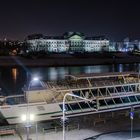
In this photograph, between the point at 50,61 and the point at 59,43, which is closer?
the point at 50,61

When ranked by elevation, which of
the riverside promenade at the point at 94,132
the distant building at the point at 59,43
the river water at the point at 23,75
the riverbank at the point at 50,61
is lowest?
the riverside promenade at the point at 94,132

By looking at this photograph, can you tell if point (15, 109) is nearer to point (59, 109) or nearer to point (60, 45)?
Result: point (59, 109)

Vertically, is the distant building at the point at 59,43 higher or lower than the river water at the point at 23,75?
higher

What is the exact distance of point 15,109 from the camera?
74.9 feet

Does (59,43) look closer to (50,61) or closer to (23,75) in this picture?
(50,61)

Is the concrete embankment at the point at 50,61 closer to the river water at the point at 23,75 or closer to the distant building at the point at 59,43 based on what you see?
the river water at the point at 23,75

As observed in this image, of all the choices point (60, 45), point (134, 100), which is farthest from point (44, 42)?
point (134, 100)

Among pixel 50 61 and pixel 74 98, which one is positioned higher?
pixel 50 61

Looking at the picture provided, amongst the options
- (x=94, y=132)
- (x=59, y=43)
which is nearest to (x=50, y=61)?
(x=59, y=43)

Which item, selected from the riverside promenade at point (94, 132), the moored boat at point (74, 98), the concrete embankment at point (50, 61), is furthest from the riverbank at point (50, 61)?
the riverside promenade at point (94, 132)

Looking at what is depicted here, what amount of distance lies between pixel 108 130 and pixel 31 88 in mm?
7006

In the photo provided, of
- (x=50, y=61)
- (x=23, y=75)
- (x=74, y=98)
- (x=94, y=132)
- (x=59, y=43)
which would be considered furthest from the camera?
(x=59, y=43)

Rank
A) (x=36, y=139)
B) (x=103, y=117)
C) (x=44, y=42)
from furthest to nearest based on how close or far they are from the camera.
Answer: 1. (x=44, y=42)
2. (x=103, y=117)
3. (x=36, y=139)

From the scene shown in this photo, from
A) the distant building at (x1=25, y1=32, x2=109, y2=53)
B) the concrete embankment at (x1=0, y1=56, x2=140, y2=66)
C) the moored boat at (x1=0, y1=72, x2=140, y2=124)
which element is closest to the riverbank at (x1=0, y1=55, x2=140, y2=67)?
the concrete embankment at (x1=0, y1=56, x2=140, y2=66)
